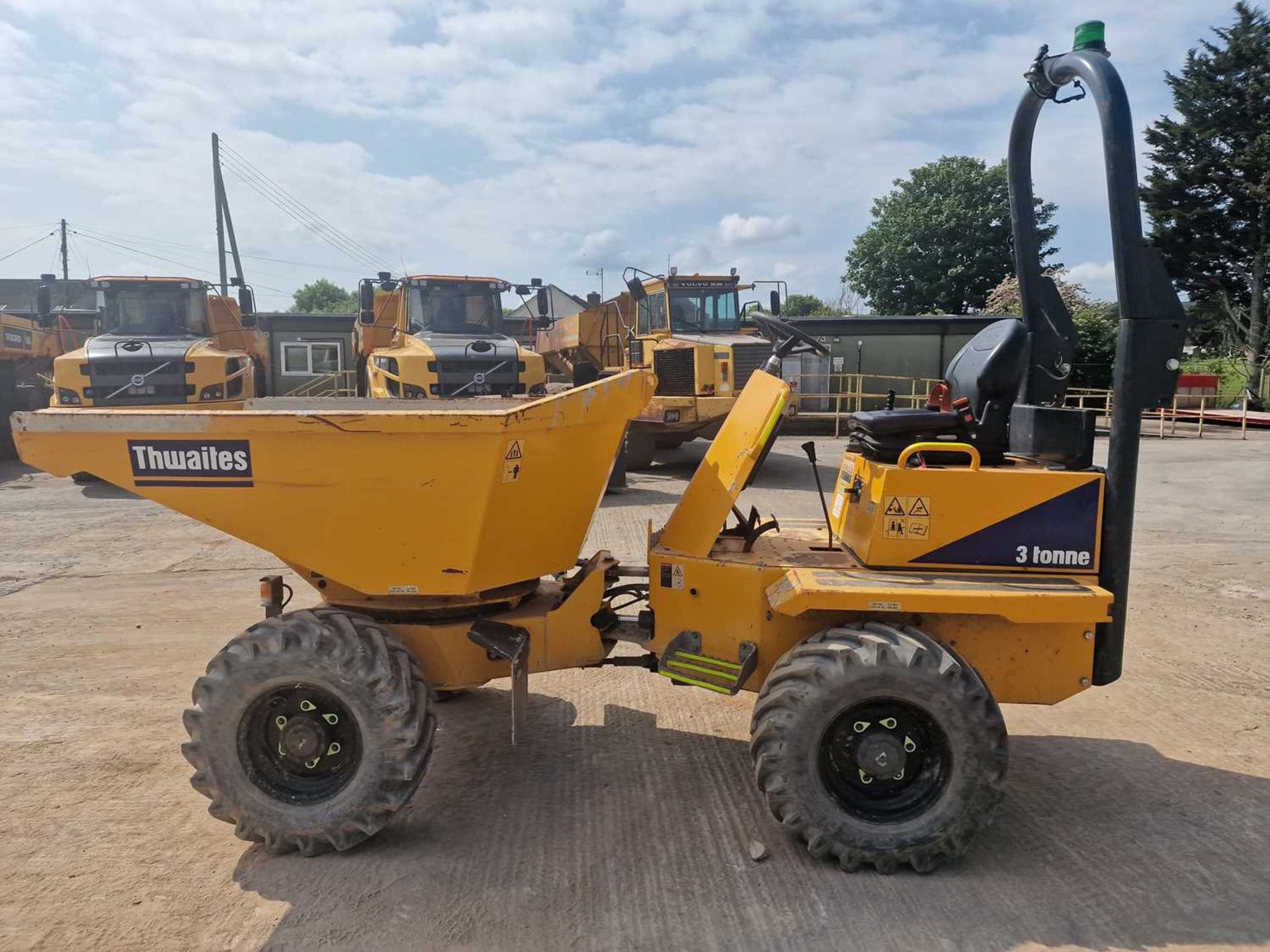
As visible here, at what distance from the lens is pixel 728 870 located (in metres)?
3.18

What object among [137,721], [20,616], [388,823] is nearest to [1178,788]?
[388,823]

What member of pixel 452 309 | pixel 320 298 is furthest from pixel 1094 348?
pixel 320 298

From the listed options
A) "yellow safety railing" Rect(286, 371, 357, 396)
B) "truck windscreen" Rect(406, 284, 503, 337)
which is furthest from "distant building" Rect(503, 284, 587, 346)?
"yellow safety railing" Rect(286, 371, 357, 396)

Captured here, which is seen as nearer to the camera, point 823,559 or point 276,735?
point 276,735

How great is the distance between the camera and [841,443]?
60.2ft

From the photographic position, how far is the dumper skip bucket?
10.5 feet

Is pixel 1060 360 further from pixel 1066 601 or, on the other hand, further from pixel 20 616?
pixel 20 616

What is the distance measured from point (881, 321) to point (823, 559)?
67.6ft

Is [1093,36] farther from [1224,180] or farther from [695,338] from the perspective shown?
[1224,180]

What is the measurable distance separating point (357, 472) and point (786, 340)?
6.80ft

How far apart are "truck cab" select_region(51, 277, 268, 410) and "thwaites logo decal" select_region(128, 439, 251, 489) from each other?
914 centimetres

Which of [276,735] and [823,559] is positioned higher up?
[823,559]

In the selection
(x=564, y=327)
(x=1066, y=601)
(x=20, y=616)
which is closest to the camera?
(x=1066, y=601)

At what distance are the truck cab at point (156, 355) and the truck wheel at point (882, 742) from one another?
10.5 metres
